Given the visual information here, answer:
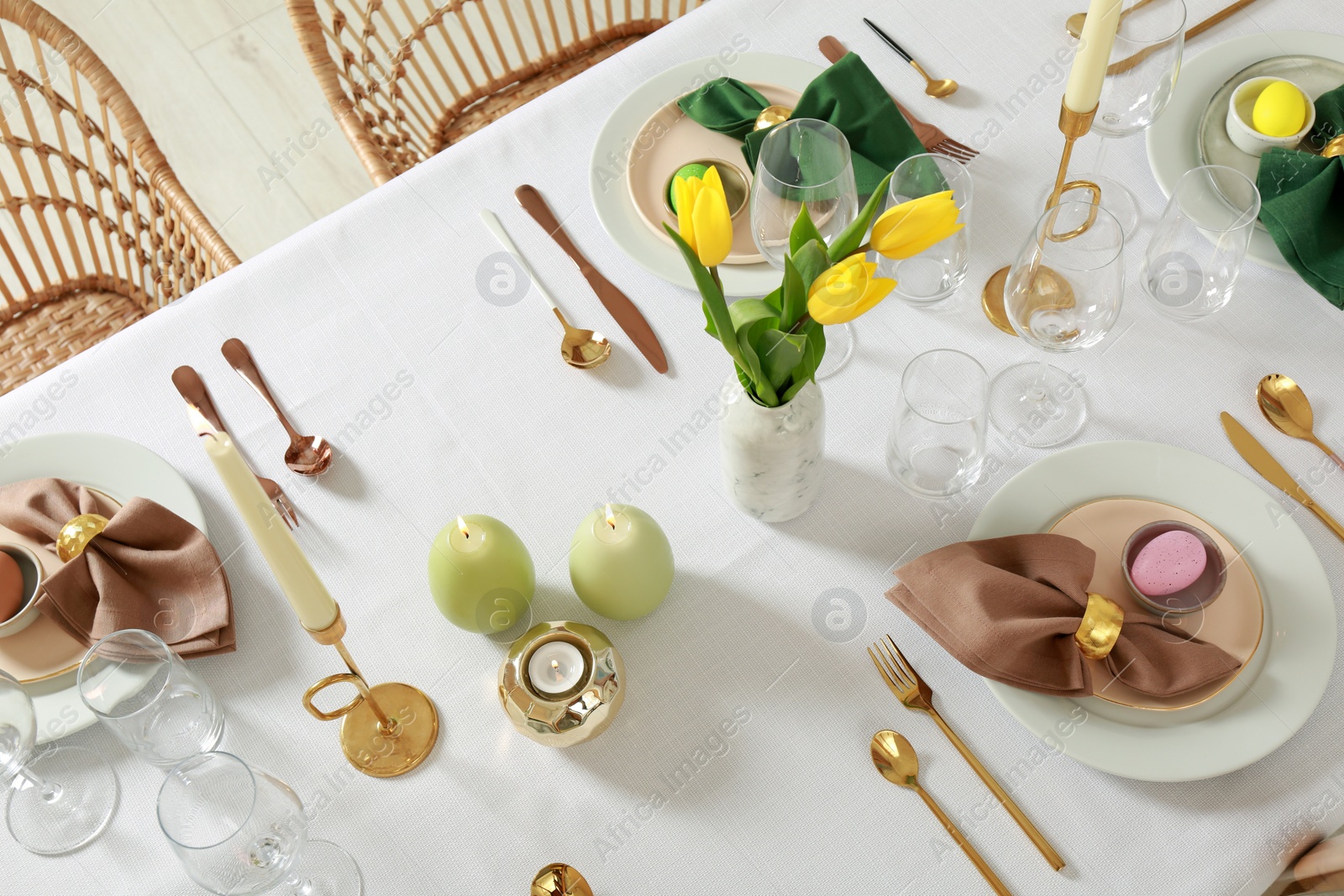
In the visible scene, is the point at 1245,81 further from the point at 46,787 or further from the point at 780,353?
the point at 46,787

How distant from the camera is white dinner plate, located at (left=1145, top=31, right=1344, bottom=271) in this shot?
3.40 ft

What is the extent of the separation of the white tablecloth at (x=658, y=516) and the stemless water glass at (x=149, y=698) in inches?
1.5

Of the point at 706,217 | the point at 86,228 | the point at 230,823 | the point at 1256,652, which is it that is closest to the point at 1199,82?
the point at 1256,652

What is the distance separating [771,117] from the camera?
1.07 m

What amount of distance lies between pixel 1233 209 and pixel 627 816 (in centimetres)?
81

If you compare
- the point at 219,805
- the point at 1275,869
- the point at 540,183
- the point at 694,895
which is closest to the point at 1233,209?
the point at 1275,869

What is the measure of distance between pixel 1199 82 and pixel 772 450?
26.8 inches

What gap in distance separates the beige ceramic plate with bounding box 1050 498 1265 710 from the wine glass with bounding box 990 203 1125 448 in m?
0.10

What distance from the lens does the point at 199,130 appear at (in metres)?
2.50

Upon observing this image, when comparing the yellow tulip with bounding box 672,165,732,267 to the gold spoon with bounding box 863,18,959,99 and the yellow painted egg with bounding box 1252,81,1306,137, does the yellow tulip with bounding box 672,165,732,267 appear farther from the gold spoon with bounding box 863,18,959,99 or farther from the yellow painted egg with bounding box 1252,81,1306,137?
the yellow painted egg with bounding box 1252,81,1306,137

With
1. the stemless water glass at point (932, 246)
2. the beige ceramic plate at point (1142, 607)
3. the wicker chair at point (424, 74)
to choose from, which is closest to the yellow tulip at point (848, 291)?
the stemless water glass at point (932, 246)

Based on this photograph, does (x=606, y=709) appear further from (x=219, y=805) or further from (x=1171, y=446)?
(x=1171, y=446)

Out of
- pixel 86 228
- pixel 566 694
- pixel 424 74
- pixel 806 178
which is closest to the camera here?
pixel 566 694

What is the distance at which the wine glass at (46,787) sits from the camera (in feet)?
2.68
